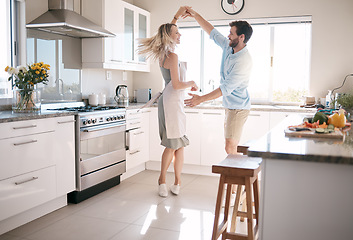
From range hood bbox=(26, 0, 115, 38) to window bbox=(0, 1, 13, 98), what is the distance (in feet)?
0.62

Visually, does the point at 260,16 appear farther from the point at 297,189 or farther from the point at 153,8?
the point at 297,189

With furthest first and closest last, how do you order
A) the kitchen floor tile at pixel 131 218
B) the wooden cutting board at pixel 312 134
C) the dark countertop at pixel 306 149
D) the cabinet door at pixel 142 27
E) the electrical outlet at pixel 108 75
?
the cabinet door at pixel 142 27
the electrical outlet at pixel 108 75
the kitchen floor tile at pixel 131 218
the wooden cutting board at pixel 312 134
the dark countertop at pixel 306 149

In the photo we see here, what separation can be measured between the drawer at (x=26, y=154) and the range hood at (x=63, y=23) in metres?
1.09

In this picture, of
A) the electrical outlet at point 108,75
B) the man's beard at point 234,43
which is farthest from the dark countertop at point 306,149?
the electrical outlet at point 108,75

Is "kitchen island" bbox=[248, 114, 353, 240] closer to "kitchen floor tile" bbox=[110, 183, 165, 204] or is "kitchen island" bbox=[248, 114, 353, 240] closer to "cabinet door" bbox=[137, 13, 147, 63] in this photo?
"kitchen floor tile" bbox=[110, 183, 165, 204]

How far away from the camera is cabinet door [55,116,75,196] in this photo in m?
3.32

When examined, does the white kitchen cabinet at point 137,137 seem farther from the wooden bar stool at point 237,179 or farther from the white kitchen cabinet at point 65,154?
the wooden bar stool at point 237,179

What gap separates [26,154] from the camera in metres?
2.96

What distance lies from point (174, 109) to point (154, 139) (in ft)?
4.33

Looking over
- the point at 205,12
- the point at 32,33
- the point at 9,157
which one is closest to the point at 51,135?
the point at 9,157

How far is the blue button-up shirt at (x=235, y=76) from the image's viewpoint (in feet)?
10.7

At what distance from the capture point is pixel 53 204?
3396 millimetres

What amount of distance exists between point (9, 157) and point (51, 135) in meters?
0.48

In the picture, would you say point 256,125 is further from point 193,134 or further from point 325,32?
point 325,32
